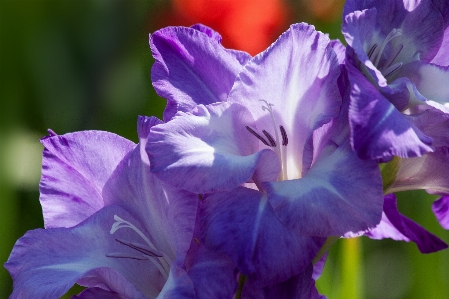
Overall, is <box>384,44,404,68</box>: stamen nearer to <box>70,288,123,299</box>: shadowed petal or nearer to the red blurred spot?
<box>70,288,123,299</box>: shadowed petal

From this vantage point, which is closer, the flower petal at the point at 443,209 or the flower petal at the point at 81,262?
the flower petal at the point at 81,262

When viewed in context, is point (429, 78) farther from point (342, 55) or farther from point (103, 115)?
point (103, 115)

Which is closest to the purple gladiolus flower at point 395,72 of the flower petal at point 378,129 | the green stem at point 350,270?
the flower petal at point 378,129

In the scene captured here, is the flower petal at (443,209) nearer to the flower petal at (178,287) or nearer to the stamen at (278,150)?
the stamen at (278,150)

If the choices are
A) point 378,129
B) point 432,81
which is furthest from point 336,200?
point 432,81

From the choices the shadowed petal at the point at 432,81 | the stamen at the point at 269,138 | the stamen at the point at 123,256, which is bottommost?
the stamen at the point at 123,256

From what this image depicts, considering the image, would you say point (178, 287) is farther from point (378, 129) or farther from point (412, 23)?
point (412, 23)
